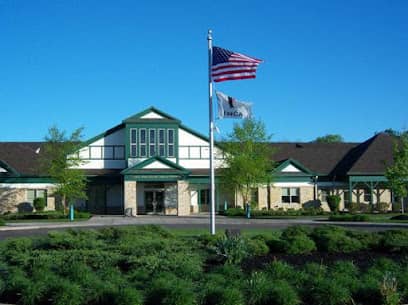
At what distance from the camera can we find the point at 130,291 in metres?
9.27

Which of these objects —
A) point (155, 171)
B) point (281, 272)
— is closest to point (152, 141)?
point (155, 171)

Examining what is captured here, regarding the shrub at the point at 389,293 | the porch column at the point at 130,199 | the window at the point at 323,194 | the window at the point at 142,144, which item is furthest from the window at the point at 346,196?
the shrub at the point at 389,293

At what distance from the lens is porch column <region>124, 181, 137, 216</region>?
142ft

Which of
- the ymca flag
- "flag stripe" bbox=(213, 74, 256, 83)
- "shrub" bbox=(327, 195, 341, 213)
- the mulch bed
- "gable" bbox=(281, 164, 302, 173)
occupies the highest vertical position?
"flag stripe" bbox=(213, 74, 256, 83)

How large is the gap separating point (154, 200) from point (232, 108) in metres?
29.1

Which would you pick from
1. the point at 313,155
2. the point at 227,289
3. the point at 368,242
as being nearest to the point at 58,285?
the point at 227,289

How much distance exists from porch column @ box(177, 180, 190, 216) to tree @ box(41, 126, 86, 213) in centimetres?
776

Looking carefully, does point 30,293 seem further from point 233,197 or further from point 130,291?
point 233,197

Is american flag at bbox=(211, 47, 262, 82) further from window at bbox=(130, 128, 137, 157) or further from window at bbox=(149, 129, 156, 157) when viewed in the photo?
window at bbox=(130, 128, 137, 157)

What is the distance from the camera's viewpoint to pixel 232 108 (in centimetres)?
1870

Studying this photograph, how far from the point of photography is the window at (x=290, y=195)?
47844 millimetres

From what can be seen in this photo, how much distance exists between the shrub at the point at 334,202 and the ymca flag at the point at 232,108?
2794cm

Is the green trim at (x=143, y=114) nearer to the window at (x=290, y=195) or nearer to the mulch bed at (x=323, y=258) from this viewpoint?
the window at (x=290, y=195)

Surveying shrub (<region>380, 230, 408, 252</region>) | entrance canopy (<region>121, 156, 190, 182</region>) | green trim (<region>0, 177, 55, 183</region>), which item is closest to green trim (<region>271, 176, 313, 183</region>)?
entrance canopy (<region>121, 156, 190, 182</region>)
